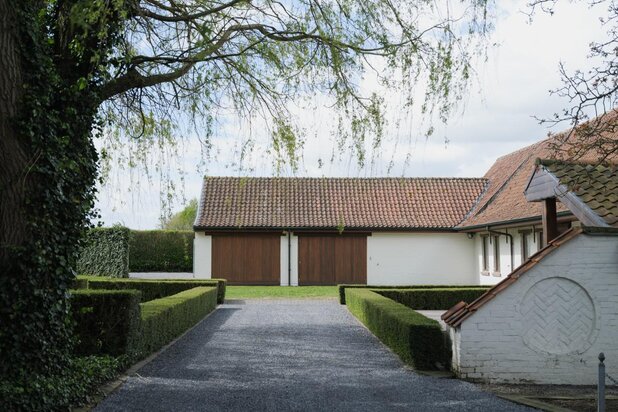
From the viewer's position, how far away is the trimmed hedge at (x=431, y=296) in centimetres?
1988

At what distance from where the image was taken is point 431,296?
65.9ft

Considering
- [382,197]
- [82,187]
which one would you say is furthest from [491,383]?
[382,197]

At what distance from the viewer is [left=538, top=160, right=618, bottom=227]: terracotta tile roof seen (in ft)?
30.5

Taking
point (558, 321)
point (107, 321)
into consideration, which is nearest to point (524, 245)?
point (558, 321)

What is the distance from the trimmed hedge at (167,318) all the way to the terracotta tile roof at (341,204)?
12.3 metres

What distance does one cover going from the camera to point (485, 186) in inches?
1251

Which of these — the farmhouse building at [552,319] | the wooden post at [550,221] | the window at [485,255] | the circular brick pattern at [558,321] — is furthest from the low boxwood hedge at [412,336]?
the window at [485,255]

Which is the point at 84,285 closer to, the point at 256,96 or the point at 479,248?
the point at 256,96

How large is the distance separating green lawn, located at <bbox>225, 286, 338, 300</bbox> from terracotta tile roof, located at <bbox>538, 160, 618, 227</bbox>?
14.2 metres

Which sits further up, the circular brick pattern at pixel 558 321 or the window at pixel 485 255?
the window at pixel 485 255

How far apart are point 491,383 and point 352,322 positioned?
7.58 m

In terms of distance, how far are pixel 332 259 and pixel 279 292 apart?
15.0 feet

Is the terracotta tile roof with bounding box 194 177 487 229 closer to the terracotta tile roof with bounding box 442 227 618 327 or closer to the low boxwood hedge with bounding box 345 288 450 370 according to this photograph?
the low boxwood hedge with bounding box 345 288 450 370

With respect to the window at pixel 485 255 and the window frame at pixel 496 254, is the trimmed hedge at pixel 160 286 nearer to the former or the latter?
the window frame at pixel 496 254
